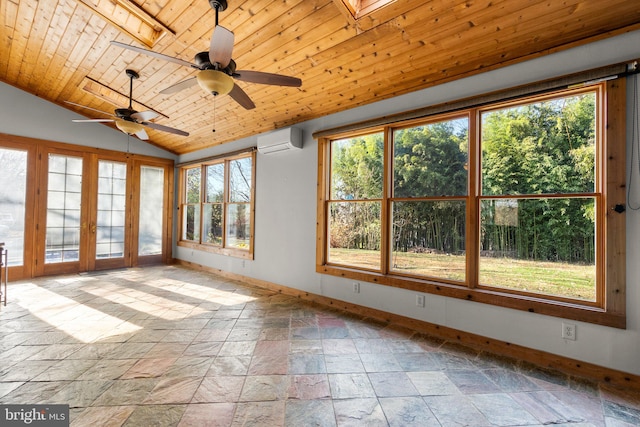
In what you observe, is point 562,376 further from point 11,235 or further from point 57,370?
point 11,235

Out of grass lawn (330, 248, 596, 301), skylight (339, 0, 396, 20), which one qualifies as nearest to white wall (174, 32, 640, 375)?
grass lawn (330, 248, 596, 301)

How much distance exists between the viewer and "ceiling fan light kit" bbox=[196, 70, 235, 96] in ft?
7.13

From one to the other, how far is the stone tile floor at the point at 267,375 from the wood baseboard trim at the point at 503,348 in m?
0.12

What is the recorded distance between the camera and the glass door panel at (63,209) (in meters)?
5.50

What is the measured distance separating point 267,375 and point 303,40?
3.20 m

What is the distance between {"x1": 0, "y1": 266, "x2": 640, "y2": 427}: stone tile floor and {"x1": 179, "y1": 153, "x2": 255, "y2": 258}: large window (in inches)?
83.7

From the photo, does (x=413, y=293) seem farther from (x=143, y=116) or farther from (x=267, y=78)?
(x=143, y=116)

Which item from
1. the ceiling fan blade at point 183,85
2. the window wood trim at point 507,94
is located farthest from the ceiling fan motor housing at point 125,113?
the window wood trim at point 507,94

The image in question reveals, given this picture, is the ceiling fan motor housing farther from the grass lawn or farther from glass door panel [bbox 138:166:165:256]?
the grass lawn

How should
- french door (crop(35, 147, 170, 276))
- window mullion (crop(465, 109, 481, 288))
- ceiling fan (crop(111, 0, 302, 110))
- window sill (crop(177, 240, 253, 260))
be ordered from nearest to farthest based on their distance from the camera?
1. ceiling fan (crop(111, 0, 302, 110))
2. window mullion (crop(465, 109, 481, 288))
3. window sill (crop(177, 240, 253, 260))
4. french door (crop(35, 147, 170, 276))

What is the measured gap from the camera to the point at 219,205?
6219mm

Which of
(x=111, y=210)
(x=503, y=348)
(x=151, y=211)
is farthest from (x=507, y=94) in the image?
(x=111, y=210)

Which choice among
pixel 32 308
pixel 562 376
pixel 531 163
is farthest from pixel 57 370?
pixel 531 163

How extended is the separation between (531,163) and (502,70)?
0.97 m
